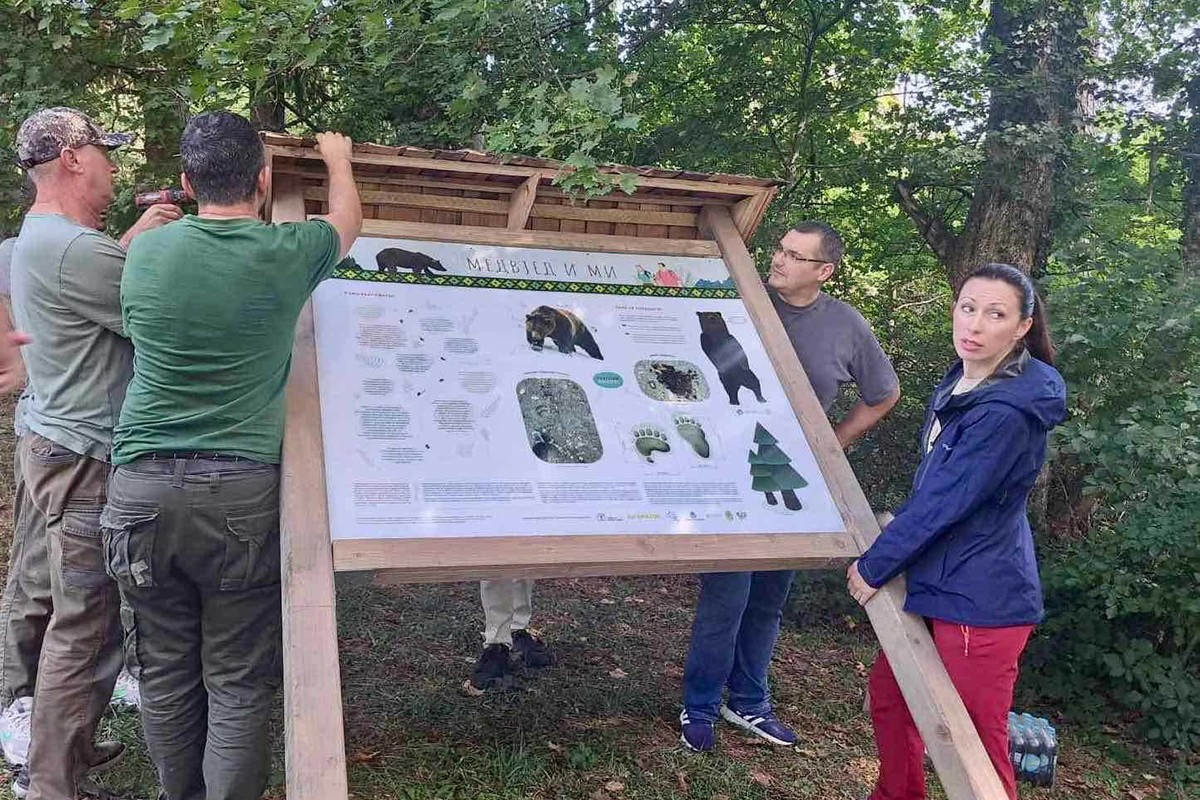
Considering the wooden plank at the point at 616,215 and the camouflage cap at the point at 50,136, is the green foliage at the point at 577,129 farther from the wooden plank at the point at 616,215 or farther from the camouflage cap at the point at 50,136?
the camouflage cap at the point at 50,136

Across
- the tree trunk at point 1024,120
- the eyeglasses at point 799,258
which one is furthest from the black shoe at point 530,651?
the tree trunk at point 1024,120

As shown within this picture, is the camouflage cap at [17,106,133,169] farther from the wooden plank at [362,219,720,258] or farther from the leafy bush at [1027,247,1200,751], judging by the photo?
the leafy bush at [1027,247,1200,751]

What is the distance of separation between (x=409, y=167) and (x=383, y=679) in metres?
2.53

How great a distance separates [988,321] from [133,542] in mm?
2411

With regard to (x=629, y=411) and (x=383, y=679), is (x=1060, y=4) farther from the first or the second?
(x=383, y=679)

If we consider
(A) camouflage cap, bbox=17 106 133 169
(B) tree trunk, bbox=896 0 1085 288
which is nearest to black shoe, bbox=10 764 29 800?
(A) camouflage cap, bbox=17 106 133 169

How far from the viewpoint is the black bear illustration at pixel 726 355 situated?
10.9 ft

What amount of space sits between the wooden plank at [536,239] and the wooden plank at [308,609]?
1.81 ft

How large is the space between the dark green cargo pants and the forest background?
1.01 meters

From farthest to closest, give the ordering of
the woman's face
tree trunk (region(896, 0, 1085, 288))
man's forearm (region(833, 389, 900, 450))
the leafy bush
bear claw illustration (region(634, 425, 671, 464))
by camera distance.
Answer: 1. tree trunk (region(896, 0, 1085, 288))
2. the leafy bush
3. man's forearm (region(833, 389, 900, 450))
4. bear claw illustration (region(634, 425, 671, 464))
5. the woman's face

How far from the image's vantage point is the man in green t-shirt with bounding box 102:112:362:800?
251 centimetres

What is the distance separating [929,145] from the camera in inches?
246

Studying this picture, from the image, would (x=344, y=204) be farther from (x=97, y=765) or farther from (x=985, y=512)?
(x=97, y=765)

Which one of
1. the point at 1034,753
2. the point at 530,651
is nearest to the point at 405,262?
the point at 530,651
